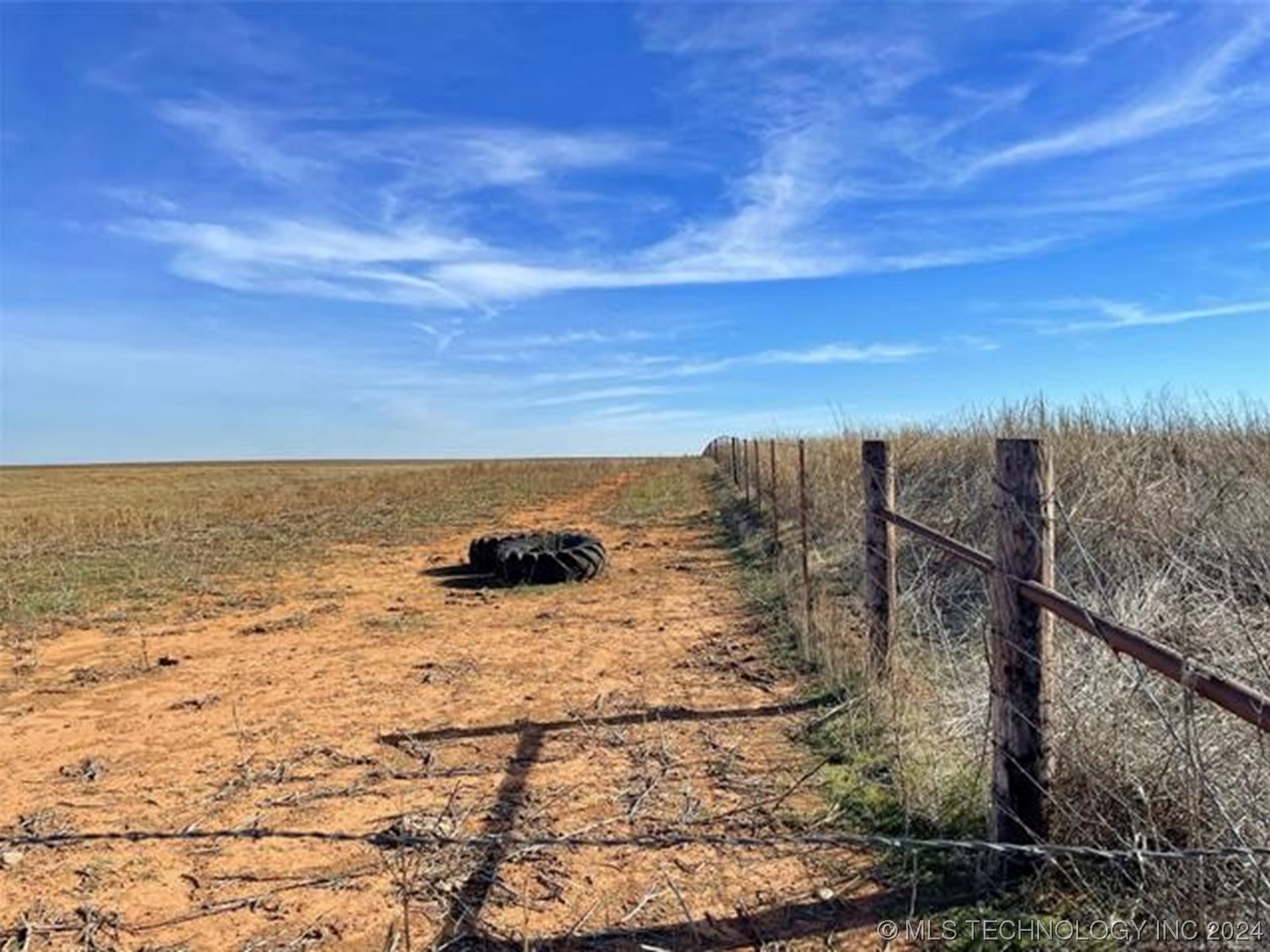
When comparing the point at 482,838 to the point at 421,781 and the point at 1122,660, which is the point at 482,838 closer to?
the point at 421,781

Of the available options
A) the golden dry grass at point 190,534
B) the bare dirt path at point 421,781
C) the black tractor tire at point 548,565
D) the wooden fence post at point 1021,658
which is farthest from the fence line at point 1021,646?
the golden dry grass at point 190,534

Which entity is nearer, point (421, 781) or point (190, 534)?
point (421, 781)

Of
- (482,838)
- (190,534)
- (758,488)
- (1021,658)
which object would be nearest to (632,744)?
(482,838)

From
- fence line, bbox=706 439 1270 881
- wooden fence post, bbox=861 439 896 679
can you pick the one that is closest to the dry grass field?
fence line, bbox=706 439 1270 881

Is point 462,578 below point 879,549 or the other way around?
below

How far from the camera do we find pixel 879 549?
213 inches

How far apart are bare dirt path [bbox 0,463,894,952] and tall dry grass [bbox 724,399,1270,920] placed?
0.59 meters

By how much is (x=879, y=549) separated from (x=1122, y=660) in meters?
2.09

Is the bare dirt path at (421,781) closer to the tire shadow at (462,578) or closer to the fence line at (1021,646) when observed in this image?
the fence line at (1021,646)

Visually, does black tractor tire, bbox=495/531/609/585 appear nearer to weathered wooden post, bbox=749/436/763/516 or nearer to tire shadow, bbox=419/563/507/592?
tire shadow, bbox=419/563/507/592

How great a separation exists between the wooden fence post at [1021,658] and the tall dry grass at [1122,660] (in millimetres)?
120

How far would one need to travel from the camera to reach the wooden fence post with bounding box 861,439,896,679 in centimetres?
533

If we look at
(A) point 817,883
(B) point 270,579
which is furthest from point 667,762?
A: (B) point 270,579

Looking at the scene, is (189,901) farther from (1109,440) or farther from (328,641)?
(1109,440)
